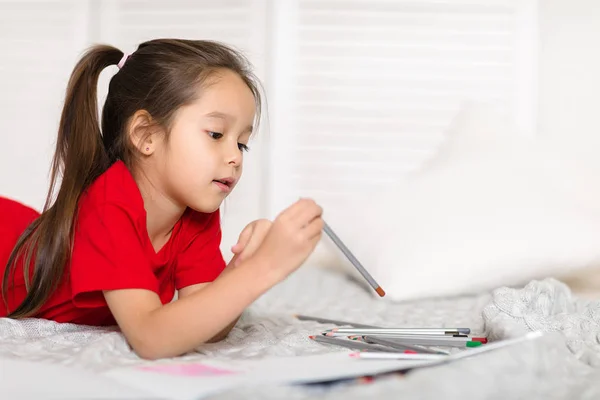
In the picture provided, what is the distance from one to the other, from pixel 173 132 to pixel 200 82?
0.27 feet

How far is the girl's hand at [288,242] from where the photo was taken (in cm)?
88

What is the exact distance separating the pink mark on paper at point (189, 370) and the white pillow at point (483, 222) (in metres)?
0.78

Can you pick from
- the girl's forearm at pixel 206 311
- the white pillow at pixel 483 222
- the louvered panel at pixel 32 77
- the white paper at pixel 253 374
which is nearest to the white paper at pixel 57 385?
the white paper at pixel 253 374

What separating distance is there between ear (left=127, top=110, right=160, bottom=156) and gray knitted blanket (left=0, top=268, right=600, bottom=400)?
0.27 m

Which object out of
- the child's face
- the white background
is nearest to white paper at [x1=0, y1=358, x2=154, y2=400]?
the child's face

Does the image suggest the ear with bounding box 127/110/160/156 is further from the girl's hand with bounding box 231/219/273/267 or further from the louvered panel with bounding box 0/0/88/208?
the louvered panel with bounding box 0/0/88/208

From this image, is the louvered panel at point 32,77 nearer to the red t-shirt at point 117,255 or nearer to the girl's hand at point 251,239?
the red t-shirt at point 117,255

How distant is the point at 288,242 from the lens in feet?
2.90

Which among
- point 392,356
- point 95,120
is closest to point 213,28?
point 95,120

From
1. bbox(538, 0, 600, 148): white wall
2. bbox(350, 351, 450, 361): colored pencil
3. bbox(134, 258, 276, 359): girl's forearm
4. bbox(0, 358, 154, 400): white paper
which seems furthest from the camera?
bbox(538, 0, 600, 148): white wall

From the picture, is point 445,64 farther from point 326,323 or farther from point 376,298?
point 326,323

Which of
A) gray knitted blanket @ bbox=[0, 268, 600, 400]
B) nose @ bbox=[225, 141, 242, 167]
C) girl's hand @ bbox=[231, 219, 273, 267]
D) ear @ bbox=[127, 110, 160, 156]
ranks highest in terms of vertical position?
ear @ bbox=[127, 110, 160, 156]

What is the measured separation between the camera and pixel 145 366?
77cm

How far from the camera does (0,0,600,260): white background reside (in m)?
2.46
